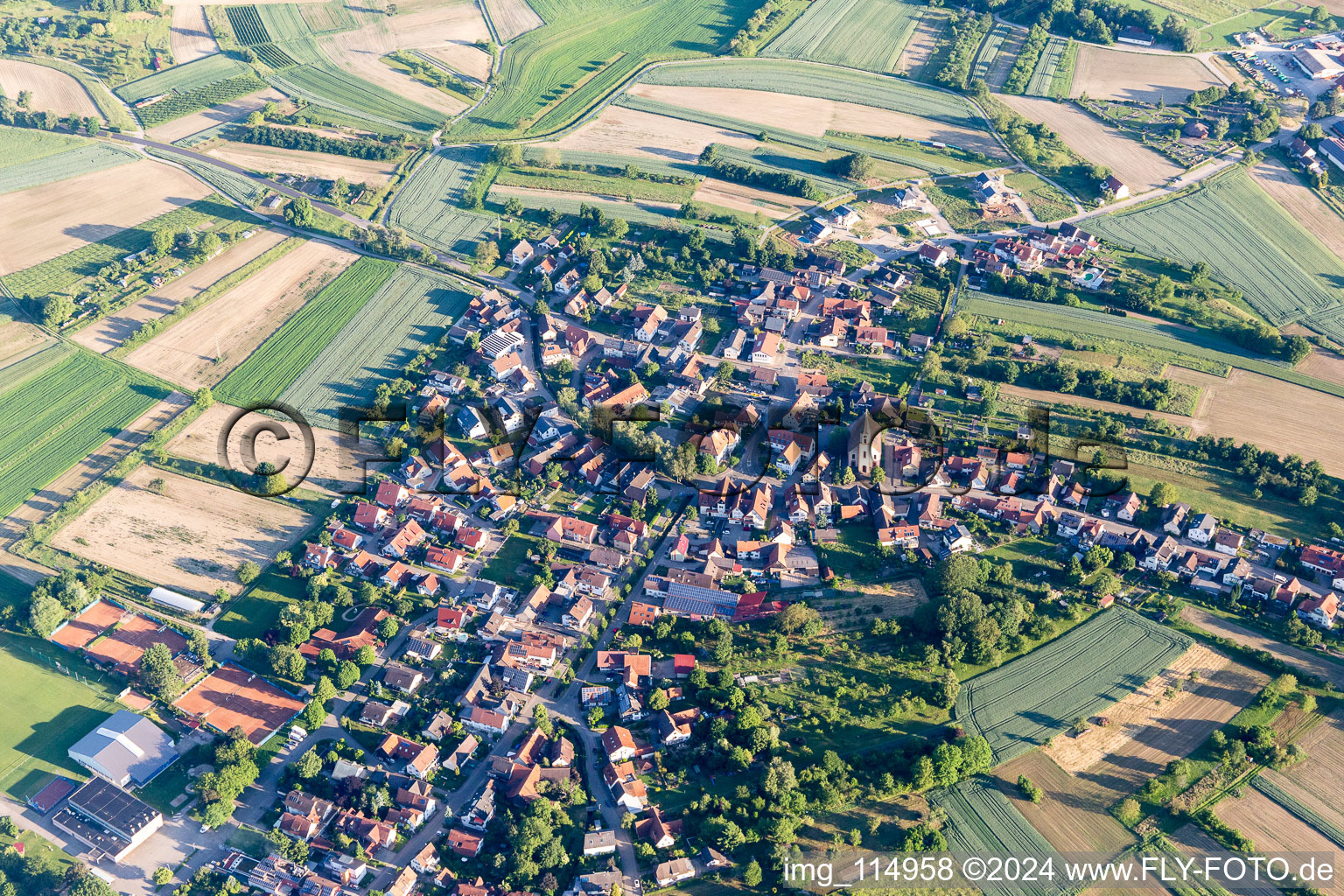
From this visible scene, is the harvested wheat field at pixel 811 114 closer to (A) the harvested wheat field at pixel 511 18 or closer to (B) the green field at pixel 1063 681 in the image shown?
(A) the harvested wheat field at pixel 511 18

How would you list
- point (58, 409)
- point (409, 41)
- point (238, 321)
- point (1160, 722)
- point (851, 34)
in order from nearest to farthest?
point (1160, 722)
point (58, 409)
point (238, 321)
point (409, 41)
point (851, 34)

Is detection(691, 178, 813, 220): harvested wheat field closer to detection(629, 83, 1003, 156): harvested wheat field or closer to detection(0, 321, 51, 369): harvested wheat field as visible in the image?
detection(629, 83, 1003, 156): harvested wheat field

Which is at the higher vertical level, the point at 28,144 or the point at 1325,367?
the point at 28,144

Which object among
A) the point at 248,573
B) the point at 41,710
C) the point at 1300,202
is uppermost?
the point at 1300,202

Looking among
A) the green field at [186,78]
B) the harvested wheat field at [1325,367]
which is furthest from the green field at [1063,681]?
the green field at [186,78]

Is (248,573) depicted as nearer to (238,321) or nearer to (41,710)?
(41,710)

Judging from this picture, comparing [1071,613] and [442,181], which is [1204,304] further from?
[442,181]

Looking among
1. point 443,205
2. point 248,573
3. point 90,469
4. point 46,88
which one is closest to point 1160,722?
point 248,573

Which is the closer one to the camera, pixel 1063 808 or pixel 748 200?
pixel 1063 808
